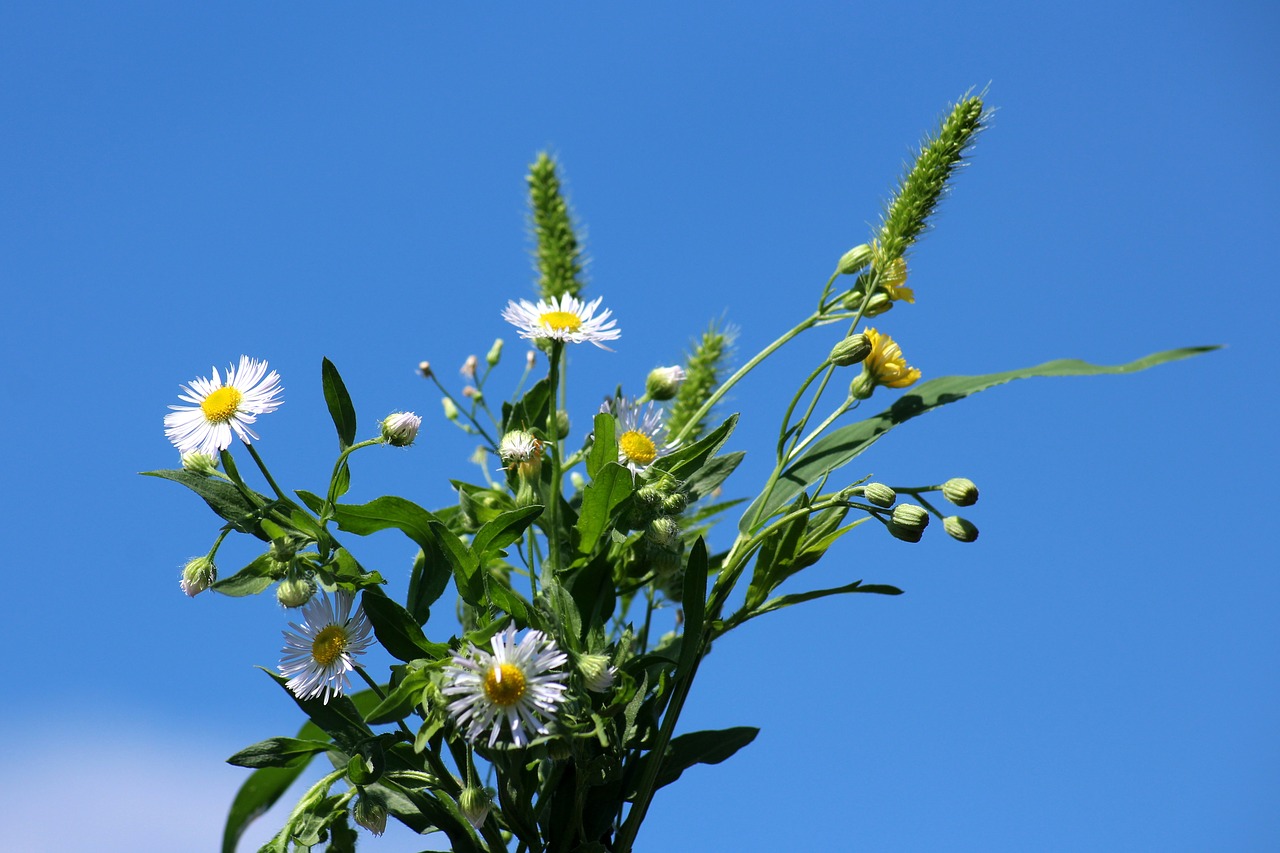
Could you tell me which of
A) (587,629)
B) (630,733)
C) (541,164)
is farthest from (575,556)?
(541,164)

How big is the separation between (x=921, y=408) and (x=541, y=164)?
0.59 metres

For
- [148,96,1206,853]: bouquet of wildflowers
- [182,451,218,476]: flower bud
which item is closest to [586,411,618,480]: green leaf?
[148,96,1206,853]: bouquet of wildflowers

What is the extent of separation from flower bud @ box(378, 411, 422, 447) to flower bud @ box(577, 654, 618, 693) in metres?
0.24

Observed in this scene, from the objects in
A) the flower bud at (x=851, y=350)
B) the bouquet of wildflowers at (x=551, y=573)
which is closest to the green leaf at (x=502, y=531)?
the bouquet of wildflowers at (x=551, y=573)

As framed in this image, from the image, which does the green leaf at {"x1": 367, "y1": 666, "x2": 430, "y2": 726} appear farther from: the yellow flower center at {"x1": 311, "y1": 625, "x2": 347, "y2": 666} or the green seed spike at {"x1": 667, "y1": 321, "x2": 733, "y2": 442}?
the green seed spike at {"x1": 667, "y1": 321, "x2": 733, "y2": 442}

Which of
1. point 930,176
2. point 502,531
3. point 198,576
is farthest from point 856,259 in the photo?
point 198,576

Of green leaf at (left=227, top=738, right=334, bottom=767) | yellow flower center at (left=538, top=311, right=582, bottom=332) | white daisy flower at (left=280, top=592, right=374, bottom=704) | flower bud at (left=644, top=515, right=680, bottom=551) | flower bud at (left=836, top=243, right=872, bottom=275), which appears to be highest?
flower bud at (left=836, top=243, right=872, bottom=275)

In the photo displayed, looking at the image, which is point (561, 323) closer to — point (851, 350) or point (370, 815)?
point (851, 350)

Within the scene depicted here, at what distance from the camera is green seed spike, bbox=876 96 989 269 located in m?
1.07

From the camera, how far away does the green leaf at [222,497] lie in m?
0.91

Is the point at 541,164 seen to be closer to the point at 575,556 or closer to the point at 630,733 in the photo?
the point at 575,556

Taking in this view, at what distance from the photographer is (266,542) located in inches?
37.0

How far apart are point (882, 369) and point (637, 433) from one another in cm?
26

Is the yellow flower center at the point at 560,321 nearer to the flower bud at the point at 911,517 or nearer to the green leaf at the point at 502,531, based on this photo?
the green leaf at the point at 502,531
